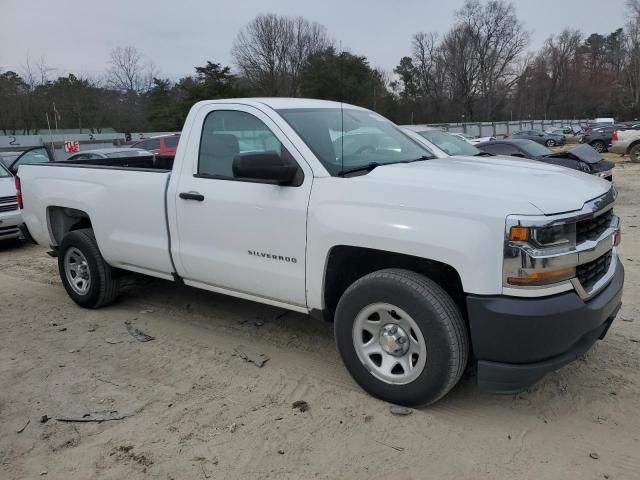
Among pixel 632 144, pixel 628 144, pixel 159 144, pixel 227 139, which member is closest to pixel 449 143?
pixel 227 139

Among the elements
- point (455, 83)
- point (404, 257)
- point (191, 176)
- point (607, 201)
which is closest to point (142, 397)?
point (191, 176)

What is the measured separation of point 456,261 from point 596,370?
163cm

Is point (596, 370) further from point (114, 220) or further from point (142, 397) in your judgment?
point (114, 220)

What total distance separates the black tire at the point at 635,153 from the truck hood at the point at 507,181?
1967cm

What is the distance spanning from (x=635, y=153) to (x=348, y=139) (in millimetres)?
20613

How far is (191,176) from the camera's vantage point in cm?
422

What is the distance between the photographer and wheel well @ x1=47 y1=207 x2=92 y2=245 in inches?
221

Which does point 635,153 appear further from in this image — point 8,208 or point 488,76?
point 488,76

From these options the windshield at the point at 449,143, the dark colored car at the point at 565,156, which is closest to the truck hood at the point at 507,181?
the windshield at the point at 449,143

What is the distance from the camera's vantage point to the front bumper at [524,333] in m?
2.81

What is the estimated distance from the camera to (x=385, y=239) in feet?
10.4

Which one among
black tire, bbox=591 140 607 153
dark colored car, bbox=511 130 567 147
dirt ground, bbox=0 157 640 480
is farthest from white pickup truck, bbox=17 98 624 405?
dark colored car, bbox=511 130 567 147

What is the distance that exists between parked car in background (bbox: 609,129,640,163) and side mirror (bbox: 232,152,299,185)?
67.4 ft

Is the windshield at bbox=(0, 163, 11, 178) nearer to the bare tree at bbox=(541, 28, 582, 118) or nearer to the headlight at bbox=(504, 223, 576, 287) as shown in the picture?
the headlight at bbox=(504, 223, 576, 287)
